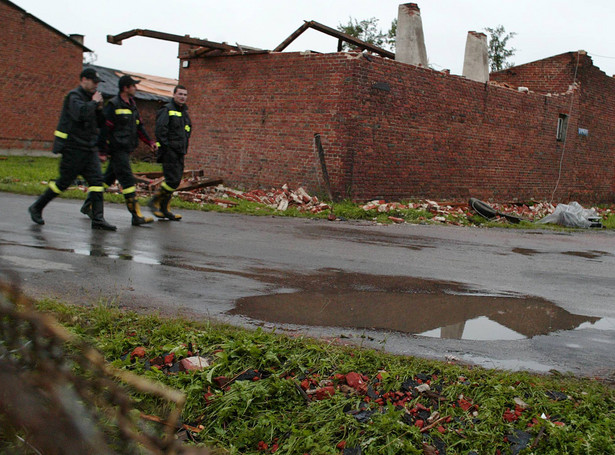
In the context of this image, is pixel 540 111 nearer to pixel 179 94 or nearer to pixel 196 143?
pixel 196 143

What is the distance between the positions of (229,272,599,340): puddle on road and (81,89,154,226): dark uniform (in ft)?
12.9

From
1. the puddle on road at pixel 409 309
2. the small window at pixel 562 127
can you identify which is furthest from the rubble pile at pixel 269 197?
the small window at pixel 562 127

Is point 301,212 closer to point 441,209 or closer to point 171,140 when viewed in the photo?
point 441,209

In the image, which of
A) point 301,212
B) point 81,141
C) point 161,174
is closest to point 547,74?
point 301,212

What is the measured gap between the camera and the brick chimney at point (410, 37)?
17172 millimetres

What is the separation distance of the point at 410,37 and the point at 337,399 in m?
15.5

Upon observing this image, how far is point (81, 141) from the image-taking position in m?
8.16

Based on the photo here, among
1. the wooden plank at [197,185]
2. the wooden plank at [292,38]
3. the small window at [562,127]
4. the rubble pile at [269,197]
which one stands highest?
the wooden plank at [292,38]

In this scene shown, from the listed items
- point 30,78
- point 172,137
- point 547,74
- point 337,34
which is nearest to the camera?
point 172,137

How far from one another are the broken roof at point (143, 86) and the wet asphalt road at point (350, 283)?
24393 mm

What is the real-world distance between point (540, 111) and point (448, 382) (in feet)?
64.1

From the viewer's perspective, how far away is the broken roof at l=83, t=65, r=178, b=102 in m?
33.5

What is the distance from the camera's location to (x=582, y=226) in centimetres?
1591

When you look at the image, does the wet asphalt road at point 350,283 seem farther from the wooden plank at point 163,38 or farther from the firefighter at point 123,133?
the wooden plank at point 163,38
